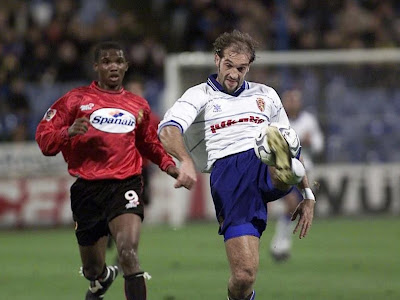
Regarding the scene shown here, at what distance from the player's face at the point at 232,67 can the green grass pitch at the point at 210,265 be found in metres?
3.53

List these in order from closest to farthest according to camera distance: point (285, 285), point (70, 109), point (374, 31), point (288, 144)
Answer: point (288, 144)
point (70, 109)
point (285, 285)
point (374, 31)

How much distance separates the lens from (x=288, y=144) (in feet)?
24.0

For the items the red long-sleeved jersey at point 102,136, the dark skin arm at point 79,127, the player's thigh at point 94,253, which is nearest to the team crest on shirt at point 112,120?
the red long-sleeved jersey at point 102,136

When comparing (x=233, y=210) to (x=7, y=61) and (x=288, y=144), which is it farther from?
(x=7, y=61)

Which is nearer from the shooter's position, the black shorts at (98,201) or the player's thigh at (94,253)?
the black shorts at (98,201)

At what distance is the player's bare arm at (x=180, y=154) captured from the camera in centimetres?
693

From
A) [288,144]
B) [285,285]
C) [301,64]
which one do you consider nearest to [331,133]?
[301,64]

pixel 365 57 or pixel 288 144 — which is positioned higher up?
pixel 365 57

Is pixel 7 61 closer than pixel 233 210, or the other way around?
pixel 233 210

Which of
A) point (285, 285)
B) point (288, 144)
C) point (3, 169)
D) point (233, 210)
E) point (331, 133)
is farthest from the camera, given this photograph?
point (331, 133)

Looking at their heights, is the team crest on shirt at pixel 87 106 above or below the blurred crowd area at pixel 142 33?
below

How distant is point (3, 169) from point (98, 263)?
1130cm

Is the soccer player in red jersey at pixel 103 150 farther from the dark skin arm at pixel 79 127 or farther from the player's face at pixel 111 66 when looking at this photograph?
the dark skin arm at pixel 79 127

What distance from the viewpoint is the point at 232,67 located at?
7828mm
